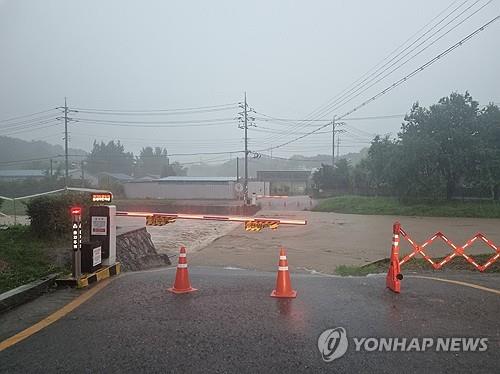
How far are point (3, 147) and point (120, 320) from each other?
309 feet

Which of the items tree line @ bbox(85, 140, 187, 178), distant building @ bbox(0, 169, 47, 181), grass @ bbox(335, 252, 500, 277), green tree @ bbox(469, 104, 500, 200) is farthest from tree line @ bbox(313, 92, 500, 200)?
tree line @ bbox(85, 140, 187, 178)

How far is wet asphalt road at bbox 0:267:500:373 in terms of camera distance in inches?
148

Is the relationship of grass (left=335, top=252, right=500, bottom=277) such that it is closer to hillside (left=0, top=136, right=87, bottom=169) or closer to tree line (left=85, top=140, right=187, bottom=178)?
hillside (left=0, top=136, right=87, bottom=169)

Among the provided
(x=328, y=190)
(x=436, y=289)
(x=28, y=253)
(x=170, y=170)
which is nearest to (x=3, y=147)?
(x=170, y=170)

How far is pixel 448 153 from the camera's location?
39438 mm

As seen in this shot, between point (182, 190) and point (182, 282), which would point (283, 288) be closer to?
point (182, 282)

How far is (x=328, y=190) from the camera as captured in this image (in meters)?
61.8

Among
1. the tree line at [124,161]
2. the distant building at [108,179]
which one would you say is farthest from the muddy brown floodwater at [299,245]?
the tree line at [124,161]

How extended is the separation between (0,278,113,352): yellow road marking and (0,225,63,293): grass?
1.18 metres

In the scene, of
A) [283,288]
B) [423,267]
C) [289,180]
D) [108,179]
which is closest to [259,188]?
[289,180]

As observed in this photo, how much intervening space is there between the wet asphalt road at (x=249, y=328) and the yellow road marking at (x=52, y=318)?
129 millimetres

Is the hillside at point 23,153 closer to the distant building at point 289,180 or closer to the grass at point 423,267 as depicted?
the distant building at point 289,180

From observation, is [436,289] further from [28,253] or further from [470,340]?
[28,253]

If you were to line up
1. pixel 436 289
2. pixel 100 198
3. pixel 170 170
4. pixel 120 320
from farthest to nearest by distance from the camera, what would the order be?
pixel 170 170
pixel 100 198
pixel 436 289
pixel 120 320
